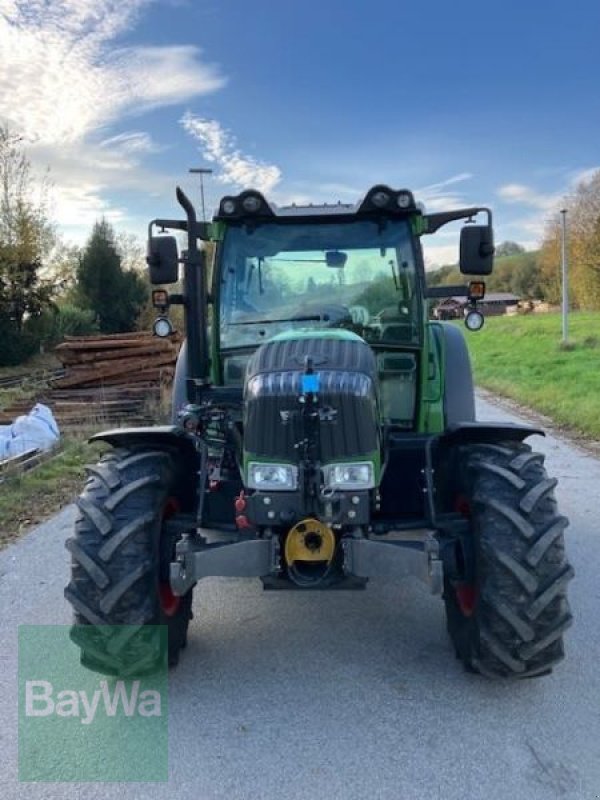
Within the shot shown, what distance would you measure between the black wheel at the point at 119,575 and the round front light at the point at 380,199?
1.94 meters

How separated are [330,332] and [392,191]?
946 mm

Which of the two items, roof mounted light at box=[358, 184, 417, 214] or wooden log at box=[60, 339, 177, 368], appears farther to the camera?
wooden log at box=[60, 339, 177, 368]

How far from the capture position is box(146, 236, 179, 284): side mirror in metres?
4.16

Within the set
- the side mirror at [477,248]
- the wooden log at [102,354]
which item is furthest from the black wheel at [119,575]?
the wooden log at [102,354]

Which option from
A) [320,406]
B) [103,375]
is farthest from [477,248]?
[103,375]

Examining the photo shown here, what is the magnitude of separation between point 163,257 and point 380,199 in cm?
126

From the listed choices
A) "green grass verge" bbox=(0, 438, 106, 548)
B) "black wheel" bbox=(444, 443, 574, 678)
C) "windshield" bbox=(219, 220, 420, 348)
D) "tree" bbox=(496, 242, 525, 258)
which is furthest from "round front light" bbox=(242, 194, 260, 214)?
"tree" bbox=(496, 242, 525, 258)

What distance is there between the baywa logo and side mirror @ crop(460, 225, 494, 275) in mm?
2901

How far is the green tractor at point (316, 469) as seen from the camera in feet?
10.5

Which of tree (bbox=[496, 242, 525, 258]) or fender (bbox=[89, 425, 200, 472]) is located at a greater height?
tree (bbox=[496, 242, 525, 258])

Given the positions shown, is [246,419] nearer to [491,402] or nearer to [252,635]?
[252,635]

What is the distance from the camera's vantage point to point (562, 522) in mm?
3270

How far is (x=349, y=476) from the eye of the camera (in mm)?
3234

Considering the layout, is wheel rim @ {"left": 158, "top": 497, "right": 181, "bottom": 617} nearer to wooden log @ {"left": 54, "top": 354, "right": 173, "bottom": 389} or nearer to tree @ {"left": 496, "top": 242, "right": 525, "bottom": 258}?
wooden log @ {"left": 54, "top": 354, "right": 173, "bottom": 389}
